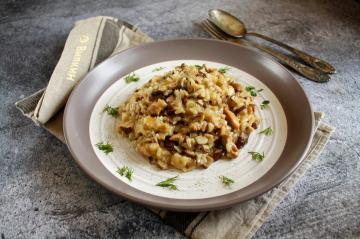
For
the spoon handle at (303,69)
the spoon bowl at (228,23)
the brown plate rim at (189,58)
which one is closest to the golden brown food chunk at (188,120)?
the brown plate rim at (189,58)

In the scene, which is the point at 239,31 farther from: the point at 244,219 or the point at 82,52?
the point at 244,219

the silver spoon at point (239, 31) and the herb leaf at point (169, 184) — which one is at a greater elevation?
the silver spoon at point (239, 31)

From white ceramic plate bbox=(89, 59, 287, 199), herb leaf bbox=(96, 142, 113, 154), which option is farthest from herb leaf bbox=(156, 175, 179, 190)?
herb leaf bbox=(96, 142, 113, 154)

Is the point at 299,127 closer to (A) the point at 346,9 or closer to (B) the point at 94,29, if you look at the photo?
(B) the point at 94,29

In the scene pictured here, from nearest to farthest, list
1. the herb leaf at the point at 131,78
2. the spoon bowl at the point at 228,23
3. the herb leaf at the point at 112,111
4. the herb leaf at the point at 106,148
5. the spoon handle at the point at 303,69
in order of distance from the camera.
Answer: the herb leaf at the point at 106,148
the herb leaf at the point at 112,111
the herb leaf at the point at 131,78
the spoon handle at the point at 303,69
the spoon bowl at the point at 228,23

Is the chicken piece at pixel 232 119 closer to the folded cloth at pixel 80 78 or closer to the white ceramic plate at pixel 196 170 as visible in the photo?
the white ceramic plate at pixel 196 170

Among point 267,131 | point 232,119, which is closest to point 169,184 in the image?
point 232,119

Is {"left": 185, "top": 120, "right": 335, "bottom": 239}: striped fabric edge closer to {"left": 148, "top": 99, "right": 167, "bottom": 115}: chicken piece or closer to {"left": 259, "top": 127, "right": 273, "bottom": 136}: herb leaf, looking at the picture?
{"left": 259, "top": 127, "right": 273, "bottom": 136}: herb leaf
